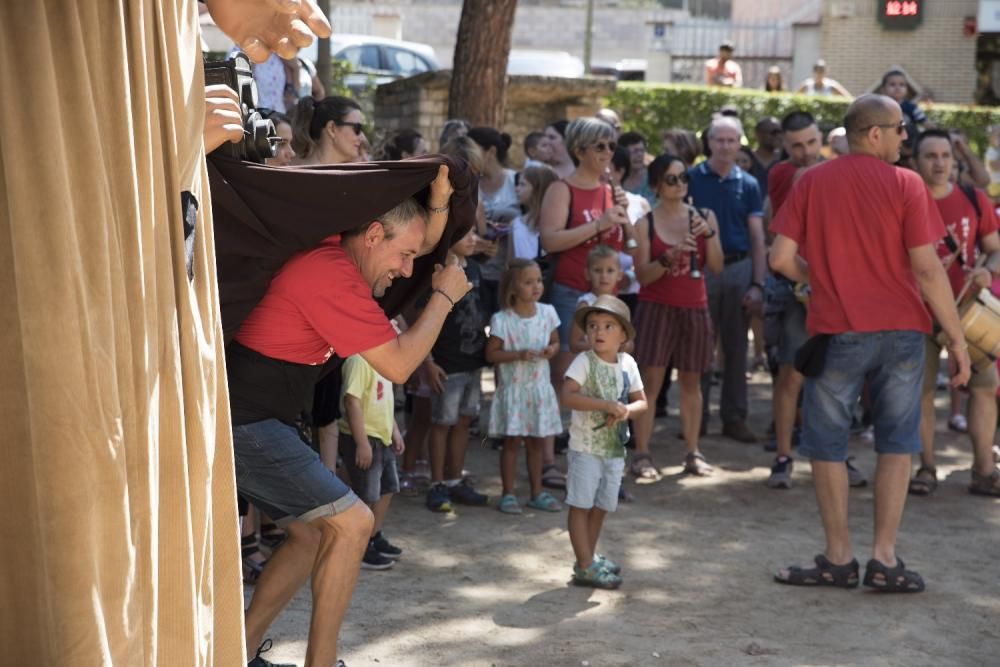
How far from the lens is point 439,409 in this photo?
7566mm

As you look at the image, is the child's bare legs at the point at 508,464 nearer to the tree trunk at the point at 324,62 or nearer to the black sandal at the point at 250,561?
the black sandal at the point at 250,561

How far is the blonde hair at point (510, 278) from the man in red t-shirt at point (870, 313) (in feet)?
4.94

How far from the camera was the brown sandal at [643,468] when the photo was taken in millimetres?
8375

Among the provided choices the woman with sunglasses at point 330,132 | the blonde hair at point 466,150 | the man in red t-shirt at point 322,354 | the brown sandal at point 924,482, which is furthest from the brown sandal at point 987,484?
the man in red t-shirt at point 322,354

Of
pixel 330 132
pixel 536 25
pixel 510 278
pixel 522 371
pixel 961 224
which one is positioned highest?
pixel 330 132

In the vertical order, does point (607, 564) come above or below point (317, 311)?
below

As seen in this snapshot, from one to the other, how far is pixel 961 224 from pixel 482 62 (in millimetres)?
3880

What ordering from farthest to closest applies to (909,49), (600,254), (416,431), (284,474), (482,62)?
(909,49)
(482,62)
(416,431)
(600,254)
(284,474)

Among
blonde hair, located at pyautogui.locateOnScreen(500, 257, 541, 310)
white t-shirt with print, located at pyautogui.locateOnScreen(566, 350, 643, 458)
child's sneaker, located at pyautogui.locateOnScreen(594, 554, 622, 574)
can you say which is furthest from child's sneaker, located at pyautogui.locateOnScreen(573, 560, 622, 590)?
blonde hair, located at pyautogui.locateOnScreen(500, 257, 541, 310)

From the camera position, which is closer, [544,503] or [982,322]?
[544,503]

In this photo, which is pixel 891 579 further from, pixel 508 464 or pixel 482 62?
pixel 482 62

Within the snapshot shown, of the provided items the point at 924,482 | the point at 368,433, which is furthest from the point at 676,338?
the point at 368,433

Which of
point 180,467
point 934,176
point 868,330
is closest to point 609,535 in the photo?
point 868,330

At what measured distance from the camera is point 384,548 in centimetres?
659
